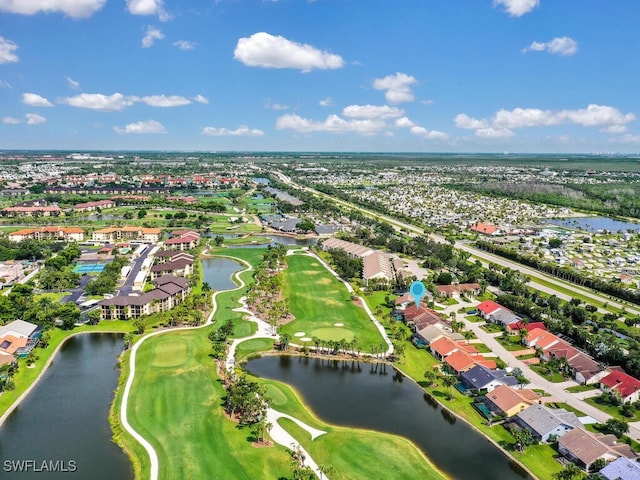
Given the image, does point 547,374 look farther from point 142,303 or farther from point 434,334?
point 142,303

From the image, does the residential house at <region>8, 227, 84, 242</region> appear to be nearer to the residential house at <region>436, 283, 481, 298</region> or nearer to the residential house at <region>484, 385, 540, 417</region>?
the residential house at <region>436, 283, 481, 298</region>

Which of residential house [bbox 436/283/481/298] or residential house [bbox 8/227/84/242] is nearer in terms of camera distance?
residential house [bbox 436/283/481/298]

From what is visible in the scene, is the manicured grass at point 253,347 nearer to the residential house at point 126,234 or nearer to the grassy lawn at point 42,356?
the grassy lawn at point 42,356

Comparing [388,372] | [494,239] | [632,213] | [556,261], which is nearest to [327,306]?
[388,372]

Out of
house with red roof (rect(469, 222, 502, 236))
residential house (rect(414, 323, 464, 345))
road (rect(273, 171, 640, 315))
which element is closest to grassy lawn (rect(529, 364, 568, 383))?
residential house (rect(414, 323, 464, 345))

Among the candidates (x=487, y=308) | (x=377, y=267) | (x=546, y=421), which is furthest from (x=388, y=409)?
(x=377, y=267)

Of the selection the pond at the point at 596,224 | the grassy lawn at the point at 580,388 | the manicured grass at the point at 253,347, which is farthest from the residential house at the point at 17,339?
the pond at the point at 596,224
